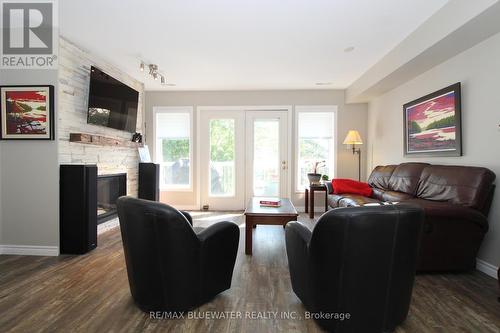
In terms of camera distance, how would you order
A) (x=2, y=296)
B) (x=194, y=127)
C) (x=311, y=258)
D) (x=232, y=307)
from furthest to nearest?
(x=194, y=127), (x=2, y=296), (x=232, y=307), (x=311, y=258)

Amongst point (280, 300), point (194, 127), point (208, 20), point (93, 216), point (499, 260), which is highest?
point (208, 20)

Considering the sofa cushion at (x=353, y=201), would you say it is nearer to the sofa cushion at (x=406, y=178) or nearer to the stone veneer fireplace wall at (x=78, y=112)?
the sofa cushion at (x=406, y=178)

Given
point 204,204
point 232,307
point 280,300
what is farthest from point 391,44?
point 204,204

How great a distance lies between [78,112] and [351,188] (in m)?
4.04

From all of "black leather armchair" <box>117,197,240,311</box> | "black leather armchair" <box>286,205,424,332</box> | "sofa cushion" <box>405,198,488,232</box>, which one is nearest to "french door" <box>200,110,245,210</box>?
"black leather armchair" <box>117,197,240,311</box>

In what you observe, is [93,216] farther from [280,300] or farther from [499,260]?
[499,260]

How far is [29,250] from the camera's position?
2844mm

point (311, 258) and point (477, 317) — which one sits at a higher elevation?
point (311, 258)

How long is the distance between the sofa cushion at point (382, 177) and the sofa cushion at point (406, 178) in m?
0.10

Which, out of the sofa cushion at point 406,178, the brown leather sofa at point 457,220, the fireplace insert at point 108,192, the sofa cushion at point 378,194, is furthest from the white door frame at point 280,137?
the brown leather sofa at point 457,220

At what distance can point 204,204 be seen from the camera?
523cm

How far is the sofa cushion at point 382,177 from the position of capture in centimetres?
369

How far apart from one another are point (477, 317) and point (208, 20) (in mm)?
3404

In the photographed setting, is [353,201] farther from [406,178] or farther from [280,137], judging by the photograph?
[280,137]
